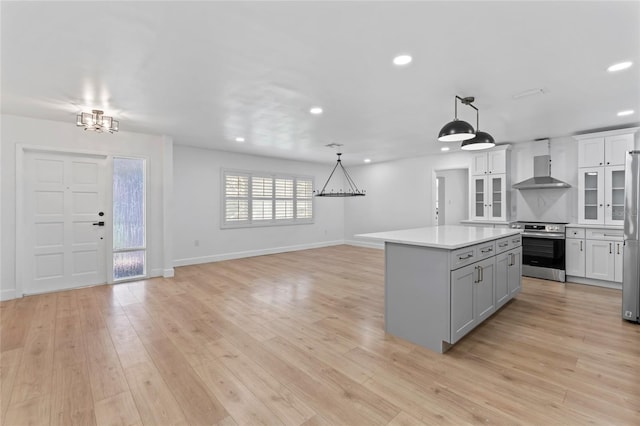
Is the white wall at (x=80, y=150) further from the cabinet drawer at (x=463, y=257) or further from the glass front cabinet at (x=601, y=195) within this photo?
the glass front cabinet at (x=601, y=195)

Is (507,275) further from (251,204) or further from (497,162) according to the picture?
(251,204)

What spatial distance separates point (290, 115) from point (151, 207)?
125 inches

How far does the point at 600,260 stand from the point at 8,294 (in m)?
8.98

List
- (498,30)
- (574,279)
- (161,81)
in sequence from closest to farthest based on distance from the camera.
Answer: (498,30) → (161,81) → (574,279)

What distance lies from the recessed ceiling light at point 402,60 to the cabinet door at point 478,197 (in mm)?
4486

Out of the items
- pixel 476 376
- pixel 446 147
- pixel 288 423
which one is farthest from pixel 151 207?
pixel 446 147

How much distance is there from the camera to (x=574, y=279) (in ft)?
16.6

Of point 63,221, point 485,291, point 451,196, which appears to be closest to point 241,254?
point 63,221

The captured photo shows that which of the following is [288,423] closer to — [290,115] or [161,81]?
[161,81]

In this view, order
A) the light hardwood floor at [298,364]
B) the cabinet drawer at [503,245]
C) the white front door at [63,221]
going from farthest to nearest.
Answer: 1. the white front door at [63,221]
2. the cabinet drawer at [503,245]
3. the light hardwood floor at [298,364]

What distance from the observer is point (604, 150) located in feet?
15.8

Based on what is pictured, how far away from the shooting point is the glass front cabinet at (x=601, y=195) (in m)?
4.75

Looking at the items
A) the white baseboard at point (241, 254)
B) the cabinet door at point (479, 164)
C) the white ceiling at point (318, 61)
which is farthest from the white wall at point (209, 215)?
the cabinet door at point (479, 164)

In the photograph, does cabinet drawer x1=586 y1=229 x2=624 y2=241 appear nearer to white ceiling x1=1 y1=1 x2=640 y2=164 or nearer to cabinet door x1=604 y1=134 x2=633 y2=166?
cabinet door x1=604 y1=134 x2=633 y2=166
